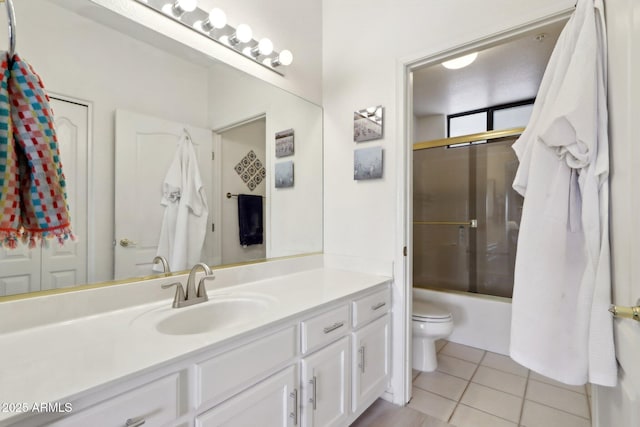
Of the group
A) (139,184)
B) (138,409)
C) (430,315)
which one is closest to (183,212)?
(139,184)

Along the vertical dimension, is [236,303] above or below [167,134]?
below

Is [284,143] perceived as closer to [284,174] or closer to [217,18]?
[284,174]

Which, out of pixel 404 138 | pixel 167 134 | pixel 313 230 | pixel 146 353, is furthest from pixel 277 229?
pixel 146 353

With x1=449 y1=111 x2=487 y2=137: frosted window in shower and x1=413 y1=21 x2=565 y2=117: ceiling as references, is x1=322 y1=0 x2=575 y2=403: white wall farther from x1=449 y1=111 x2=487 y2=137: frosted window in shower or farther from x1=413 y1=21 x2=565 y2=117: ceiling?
x1=449 y1=111 x2=487 y2=137: frosted window in shower

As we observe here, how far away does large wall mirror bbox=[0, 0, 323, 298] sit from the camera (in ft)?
3.30

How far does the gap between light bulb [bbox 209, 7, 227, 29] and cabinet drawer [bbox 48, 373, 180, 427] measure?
1461 millimetres

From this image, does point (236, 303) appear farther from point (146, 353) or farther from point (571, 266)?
point (571, 266)

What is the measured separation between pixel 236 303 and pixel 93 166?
787 mm

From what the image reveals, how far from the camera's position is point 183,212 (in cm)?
140

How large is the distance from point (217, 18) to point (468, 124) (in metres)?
3.60

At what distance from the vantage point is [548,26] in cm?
131

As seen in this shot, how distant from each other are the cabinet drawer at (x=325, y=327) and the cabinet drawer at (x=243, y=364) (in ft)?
0.20

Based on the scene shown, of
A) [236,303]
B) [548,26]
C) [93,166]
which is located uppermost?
[548,26]

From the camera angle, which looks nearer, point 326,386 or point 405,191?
point 326,386
